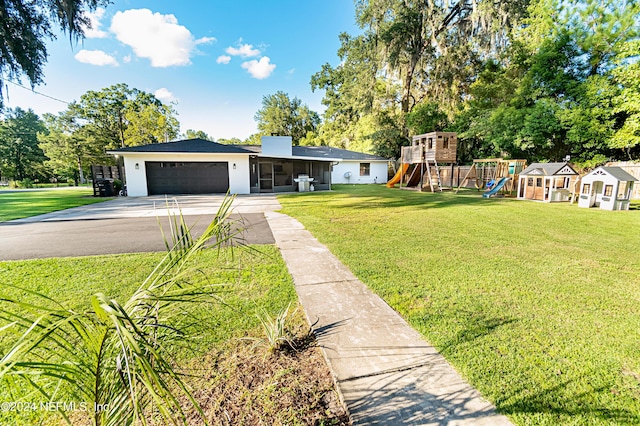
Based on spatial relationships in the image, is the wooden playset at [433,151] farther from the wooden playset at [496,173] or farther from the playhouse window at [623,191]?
the playhouse window at [623,191]

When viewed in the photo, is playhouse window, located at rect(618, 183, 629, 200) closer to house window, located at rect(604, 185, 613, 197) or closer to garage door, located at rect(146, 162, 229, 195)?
house window, located at rect(604, 185, 613, 197)

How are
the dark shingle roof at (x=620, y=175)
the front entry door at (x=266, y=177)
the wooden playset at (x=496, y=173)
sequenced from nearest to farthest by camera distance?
1. the dark shingle roof at (x=620, y=175)
2. the wooden playset at (x=496, y=173)
3. the front entry door at (x=266, y=177)

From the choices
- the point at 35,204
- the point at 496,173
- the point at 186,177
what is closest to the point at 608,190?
the point at 496,173

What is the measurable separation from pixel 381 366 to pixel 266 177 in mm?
16028

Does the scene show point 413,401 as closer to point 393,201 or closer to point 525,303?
point 525,303

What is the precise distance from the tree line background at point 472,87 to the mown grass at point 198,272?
9.19m

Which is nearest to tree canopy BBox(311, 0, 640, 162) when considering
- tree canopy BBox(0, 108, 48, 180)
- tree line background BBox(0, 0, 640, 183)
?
tree line background BBox(0, 0, 640, 183)

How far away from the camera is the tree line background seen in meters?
12.8

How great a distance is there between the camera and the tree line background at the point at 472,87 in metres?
12.8

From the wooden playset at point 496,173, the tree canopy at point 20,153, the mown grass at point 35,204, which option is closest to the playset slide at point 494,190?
the wooden playset at point 496,173

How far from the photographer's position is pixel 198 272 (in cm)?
251

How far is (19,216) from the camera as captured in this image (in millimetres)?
8406

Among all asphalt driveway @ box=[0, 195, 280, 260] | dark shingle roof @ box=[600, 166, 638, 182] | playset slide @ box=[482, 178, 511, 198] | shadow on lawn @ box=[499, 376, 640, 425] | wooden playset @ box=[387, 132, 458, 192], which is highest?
wooden playset @ box=[387, 132, 458, 192]

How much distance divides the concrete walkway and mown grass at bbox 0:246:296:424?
481 millimetres
